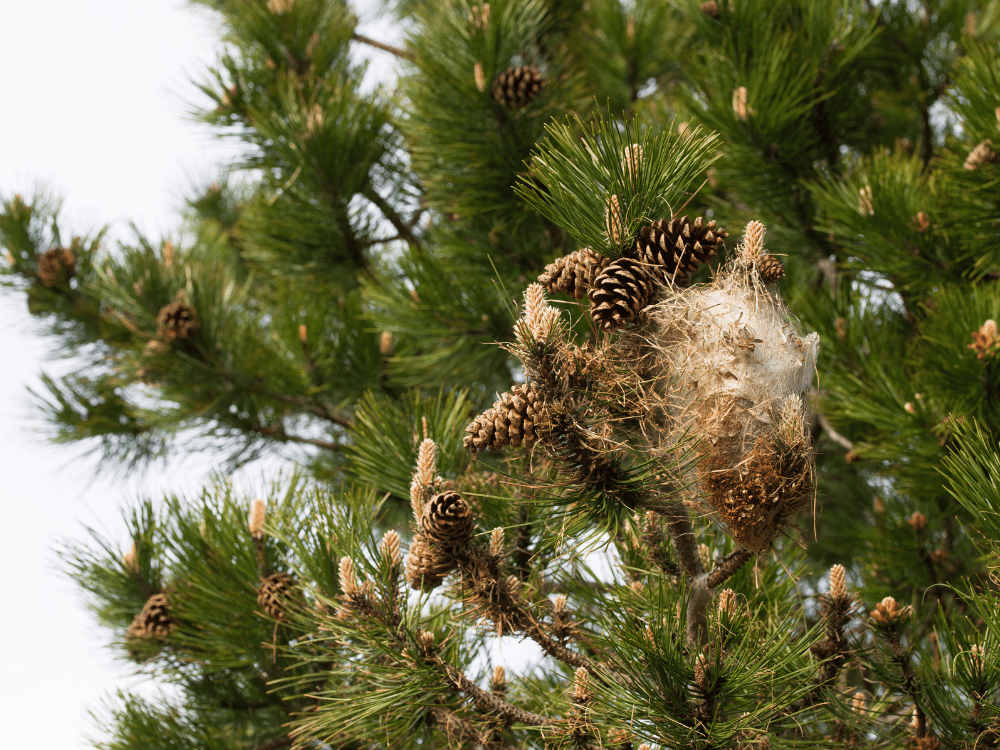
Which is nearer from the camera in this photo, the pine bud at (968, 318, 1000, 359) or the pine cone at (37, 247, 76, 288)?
the pine bud at (968, 318, 1000, 359)

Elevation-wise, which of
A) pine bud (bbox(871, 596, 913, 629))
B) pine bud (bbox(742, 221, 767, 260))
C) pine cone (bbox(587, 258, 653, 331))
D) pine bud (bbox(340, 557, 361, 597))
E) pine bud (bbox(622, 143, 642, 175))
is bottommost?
pine bud (bbox(340, 557, 361, 597))

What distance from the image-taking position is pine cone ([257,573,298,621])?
1.39 metres

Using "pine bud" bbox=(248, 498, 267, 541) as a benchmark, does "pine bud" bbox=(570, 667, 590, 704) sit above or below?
below

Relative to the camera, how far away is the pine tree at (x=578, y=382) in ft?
3.18

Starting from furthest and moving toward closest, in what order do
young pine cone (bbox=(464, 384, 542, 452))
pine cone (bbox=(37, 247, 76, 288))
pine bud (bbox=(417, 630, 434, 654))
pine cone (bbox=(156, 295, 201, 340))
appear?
pine cone (bbox=(37, 247, 76, 288)) < pine cone (bbox=(156, 295, 201, 340)) < pine bud (bbox=(417, 630, 434, 654)) < young pine cone (bbox=(464, 384, 542, 452))

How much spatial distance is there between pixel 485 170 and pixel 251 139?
934 millimetres

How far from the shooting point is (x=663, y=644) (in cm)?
95

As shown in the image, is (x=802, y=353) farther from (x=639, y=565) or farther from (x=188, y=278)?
(x=188, y=278)

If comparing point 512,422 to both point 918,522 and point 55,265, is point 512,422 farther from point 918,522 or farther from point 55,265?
point 55,265

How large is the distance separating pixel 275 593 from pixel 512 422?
750 millimetres

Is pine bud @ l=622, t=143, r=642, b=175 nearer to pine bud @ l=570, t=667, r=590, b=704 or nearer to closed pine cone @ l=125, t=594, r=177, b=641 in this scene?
pine bud @ l=570, t=667, r=590, b=704

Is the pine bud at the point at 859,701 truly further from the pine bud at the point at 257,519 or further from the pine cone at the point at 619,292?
the pine bud at the point at 257,519

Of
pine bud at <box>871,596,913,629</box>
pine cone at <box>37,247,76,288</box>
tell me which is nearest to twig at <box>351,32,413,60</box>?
pine cone at <box>37,247,76,288</box>

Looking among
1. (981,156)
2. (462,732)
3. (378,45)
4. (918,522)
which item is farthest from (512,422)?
(378,45)
